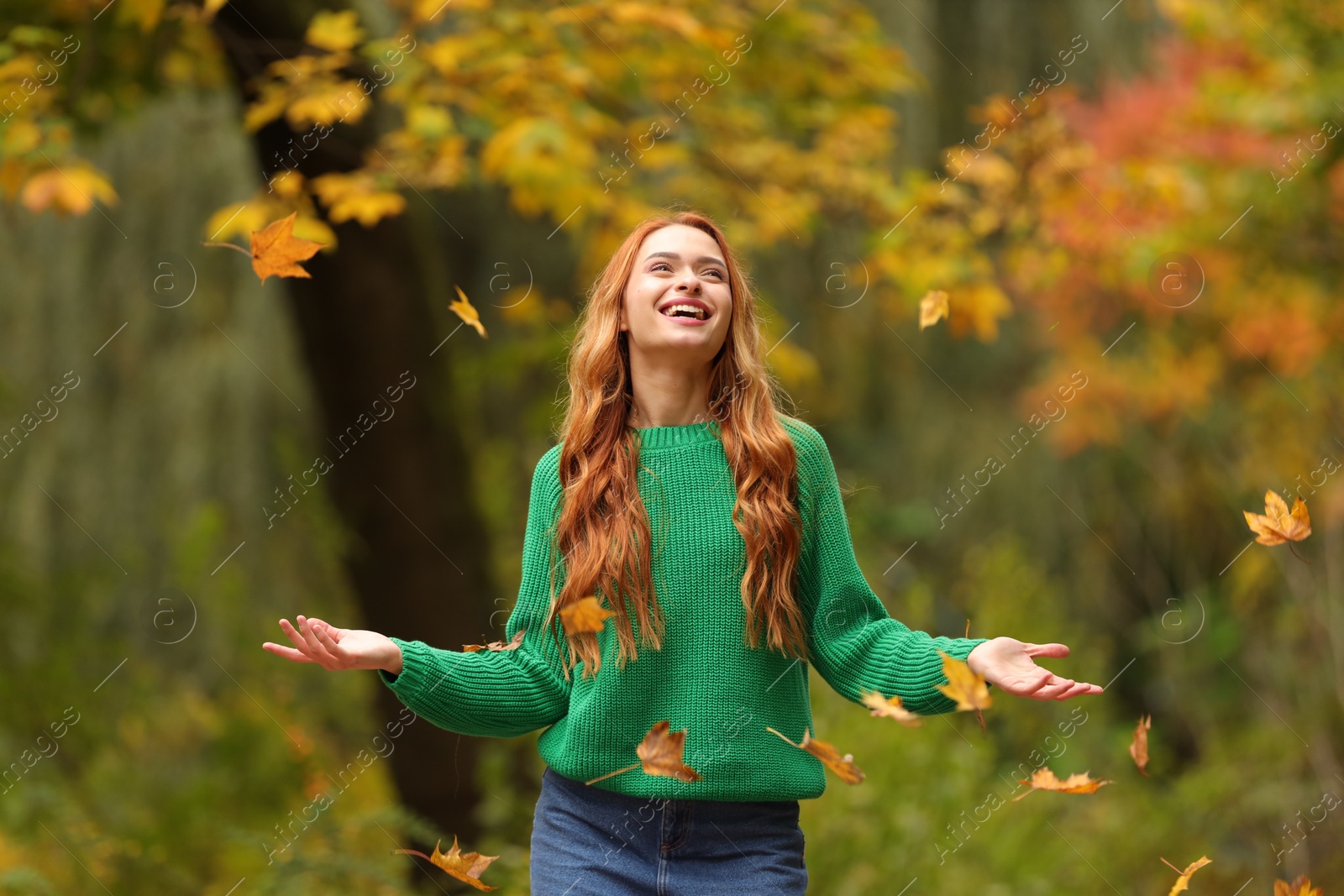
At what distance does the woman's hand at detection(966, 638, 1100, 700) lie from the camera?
1466 millimetres

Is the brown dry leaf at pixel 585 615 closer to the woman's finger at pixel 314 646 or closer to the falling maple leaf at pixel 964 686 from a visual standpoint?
the woman's finger at pixel 314 646

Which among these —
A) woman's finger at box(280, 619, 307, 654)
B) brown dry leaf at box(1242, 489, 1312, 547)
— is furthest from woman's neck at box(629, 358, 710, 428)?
brown dry leaf at box(1242, 489, 1312, 547)

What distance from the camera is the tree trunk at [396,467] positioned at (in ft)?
12.2

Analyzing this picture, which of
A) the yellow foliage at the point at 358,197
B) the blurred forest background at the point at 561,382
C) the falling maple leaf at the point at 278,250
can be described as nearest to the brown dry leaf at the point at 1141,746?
the falling maple leaf at the point at 278,250

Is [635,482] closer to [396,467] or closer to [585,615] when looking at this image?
[585,615]

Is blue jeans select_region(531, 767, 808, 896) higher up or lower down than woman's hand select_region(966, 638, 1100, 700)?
lower down

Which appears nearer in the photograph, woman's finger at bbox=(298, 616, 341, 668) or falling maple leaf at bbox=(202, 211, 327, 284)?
woman's finger at bbox=(298, 616, 341, 668)

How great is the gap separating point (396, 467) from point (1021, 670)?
256 cm

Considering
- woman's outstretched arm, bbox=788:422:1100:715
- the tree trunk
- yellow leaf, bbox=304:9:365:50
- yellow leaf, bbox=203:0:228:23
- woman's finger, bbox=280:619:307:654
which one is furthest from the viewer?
the tree trunk

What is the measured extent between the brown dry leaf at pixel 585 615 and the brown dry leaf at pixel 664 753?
14 cm

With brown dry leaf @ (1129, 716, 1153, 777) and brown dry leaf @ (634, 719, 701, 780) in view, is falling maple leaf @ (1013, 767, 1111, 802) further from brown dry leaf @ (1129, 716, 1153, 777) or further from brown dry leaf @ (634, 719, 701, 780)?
brown dry leaf @ (634, 719, 701, 780)

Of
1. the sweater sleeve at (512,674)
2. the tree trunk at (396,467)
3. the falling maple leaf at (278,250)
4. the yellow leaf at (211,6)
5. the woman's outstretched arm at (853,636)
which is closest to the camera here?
the woman's outstretched arm at (853,636)

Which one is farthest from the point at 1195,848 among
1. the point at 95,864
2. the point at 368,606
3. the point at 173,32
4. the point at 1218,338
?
the point at 173,32

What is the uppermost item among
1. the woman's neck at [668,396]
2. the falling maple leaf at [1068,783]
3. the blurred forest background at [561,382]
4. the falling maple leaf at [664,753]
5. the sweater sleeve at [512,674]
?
the woman's neck at [668,396]
